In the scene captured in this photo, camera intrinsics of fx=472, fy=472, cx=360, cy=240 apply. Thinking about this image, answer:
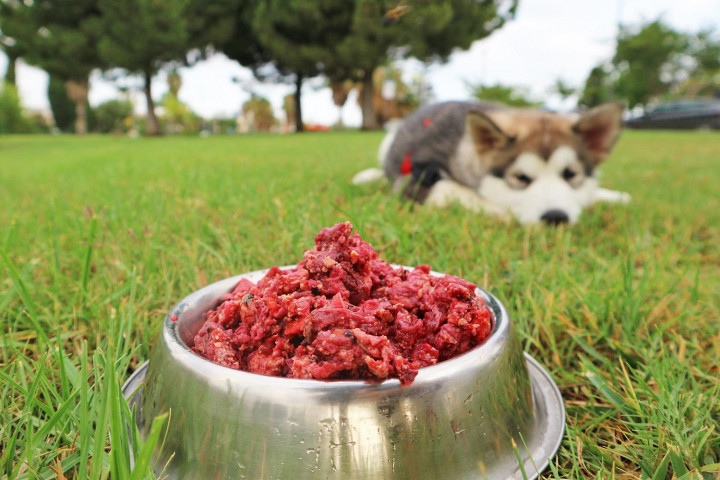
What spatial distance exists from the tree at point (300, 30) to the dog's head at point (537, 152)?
1188cm

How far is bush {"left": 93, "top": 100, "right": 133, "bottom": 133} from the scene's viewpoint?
3653 centimetres

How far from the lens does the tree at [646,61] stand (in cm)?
2541

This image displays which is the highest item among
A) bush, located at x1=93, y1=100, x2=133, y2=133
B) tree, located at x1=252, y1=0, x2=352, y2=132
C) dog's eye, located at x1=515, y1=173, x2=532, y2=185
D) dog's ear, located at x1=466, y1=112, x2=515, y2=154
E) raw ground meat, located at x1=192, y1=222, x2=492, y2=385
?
tree, located at x1=252, y1=0, x2=352, y2=132

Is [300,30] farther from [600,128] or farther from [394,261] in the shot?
[394,261]

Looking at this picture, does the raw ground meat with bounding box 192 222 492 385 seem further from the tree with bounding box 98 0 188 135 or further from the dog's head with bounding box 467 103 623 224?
the tree with bounding box 98 0 188 135

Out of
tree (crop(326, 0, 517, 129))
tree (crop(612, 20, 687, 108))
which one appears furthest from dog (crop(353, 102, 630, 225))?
tree (crop(612, 20, 687, 108))

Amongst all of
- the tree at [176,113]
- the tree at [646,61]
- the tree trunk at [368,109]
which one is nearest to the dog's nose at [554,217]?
the tree trunk at [368,109]

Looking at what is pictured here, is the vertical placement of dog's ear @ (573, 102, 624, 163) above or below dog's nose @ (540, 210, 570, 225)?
above

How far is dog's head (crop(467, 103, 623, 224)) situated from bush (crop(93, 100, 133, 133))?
130 ft

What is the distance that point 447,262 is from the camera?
Result: 5.46 ft

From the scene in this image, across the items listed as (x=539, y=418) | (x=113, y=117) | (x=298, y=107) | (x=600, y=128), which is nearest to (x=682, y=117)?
(x=298, y=107)

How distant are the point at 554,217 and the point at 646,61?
2991cm

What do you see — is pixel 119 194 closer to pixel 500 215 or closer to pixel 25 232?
pixel 25 232

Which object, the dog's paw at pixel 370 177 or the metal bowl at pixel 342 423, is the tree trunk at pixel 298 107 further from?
the metal bowl at pixel 342 423
